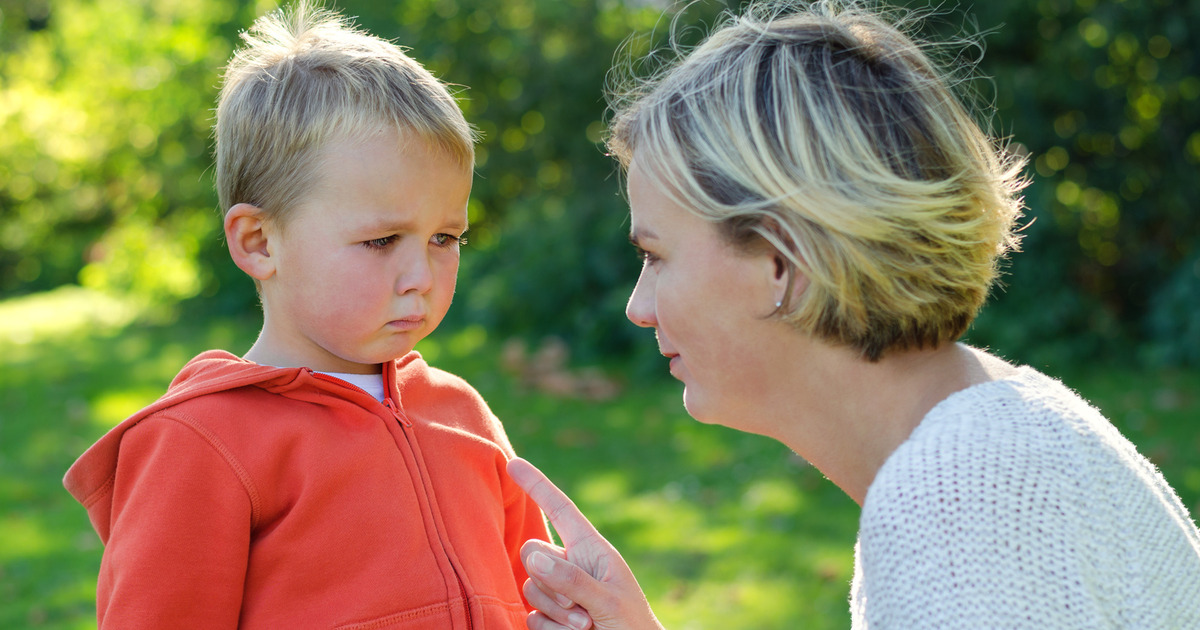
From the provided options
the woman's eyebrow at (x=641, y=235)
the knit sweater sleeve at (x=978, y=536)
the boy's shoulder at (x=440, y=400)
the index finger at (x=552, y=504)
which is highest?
the woman's eyebrow at (x=641, y=235)

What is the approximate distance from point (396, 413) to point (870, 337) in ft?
2.93

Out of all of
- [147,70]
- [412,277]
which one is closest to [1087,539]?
[412,277]

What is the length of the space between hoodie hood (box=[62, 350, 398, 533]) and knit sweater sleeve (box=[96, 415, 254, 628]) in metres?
0.04

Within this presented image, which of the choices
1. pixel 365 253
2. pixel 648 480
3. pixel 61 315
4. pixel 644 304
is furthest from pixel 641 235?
pixel 61 315

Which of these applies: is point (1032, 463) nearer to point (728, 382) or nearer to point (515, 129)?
point (728, 382)

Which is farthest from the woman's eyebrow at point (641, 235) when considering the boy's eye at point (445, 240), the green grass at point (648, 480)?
the green grass at point (648, 480)

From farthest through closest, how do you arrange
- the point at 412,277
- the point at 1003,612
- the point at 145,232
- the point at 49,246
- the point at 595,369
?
1. the point at 49,246
2. the point at 145,232
3. the point at 595,369
4. the point at 412,277
5. the point at 1003,612

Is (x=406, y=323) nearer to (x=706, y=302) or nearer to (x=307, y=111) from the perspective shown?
(x=307, y=111)

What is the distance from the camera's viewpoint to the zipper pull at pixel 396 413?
1972 mm

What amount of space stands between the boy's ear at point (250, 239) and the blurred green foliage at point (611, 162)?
5600 millimetres

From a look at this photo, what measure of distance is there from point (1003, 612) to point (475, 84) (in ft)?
31.3

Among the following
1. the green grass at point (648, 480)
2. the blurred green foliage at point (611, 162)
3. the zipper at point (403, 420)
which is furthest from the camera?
the blurred green foliage at point (611, 162)

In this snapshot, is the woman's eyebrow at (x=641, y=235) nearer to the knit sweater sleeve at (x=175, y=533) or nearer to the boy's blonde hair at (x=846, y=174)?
the boy's blonde hair at (x=846, y=174)

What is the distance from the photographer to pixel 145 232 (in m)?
15.4
